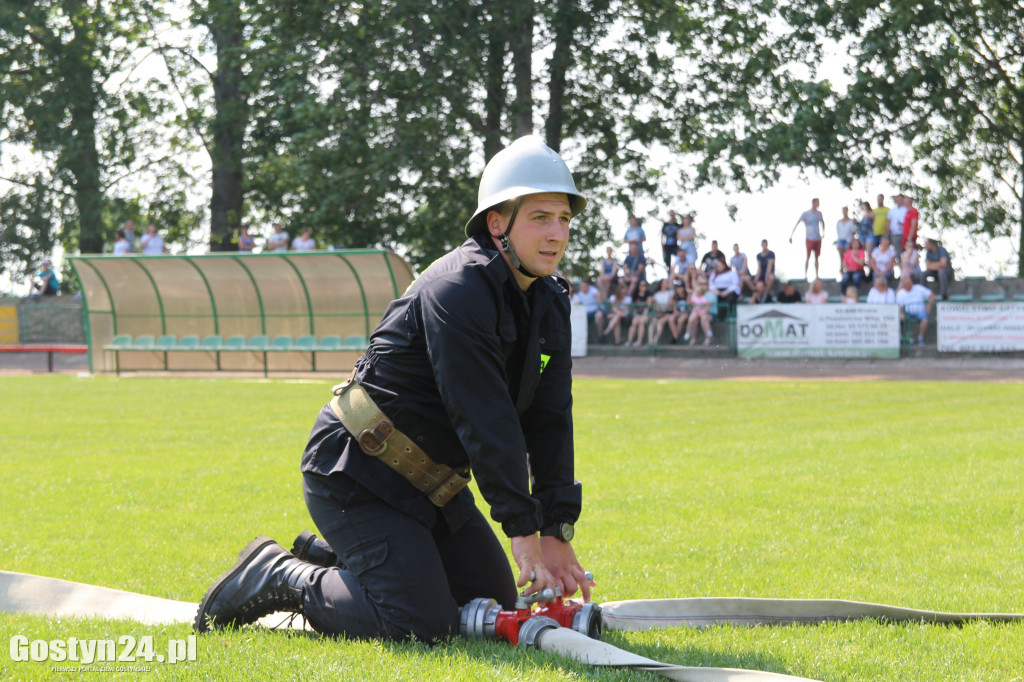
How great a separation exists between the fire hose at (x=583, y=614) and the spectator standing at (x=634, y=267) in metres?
23.3

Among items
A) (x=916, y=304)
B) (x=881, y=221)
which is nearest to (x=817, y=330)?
(x=916, y=304)

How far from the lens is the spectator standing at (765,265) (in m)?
25.6

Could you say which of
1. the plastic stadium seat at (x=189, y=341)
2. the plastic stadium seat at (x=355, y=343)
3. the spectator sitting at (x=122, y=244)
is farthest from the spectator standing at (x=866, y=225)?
the spectator sitting at (x=122, y=244)

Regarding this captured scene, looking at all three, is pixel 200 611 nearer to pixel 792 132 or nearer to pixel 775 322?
→ pixel 775 322

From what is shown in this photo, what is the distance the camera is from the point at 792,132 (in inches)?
1113

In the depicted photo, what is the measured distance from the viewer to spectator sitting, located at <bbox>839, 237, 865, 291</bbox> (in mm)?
24938

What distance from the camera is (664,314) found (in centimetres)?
2691

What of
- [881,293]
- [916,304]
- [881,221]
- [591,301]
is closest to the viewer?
[916,304]

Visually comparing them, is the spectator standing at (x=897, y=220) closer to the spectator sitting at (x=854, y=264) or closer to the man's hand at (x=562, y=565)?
the spectator sitting at (x=854, y=264)

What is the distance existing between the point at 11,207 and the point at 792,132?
1047 inches

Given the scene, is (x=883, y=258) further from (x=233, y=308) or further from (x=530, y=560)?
(x=530, y=560)

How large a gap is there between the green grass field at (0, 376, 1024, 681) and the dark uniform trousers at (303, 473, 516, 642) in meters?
0.13

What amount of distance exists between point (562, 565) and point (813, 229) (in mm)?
23693

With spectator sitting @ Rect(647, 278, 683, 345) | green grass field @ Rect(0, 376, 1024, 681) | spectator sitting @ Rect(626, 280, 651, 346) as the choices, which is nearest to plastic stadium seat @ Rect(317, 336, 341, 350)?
spectator sitting @ Rect(626, 280, 651, 346)
